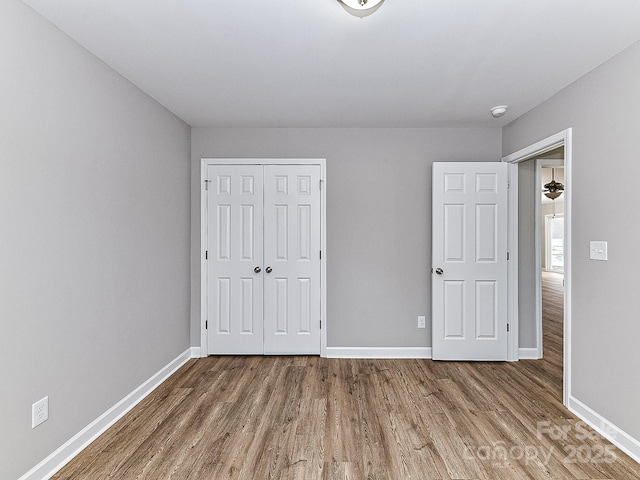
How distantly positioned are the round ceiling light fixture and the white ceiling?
0.25 feet

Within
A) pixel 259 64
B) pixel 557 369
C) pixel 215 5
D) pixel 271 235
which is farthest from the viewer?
pixel 271 235

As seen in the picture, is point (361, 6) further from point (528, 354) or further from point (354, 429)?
point (528, 354)

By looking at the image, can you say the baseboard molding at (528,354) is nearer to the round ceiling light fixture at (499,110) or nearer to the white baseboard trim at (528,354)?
the white baseboard trim at (528,354)

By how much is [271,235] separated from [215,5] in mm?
2339

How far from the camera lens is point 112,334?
250 cm

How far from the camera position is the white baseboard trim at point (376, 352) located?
3.84 metres

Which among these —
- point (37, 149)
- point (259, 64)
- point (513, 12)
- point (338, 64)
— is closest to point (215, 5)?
point (259, 64)

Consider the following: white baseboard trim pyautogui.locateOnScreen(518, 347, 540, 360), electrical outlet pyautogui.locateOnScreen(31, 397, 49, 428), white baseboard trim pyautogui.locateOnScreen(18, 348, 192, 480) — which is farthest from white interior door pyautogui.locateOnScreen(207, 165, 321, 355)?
white baseboard trim pyautogui.locateOnScreen(518, 347, 540, 360)

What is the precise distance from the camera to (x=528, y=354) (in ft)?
12.4

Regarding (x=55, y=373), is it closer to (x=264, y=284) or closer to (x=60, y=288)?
(x=60, y=288)

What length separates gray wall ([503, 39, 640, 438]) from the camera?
216 centimetres

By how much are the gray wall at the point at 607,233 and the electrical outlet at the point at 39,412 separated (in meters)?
3.35

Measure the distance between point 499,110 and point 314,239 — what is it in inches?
84.1

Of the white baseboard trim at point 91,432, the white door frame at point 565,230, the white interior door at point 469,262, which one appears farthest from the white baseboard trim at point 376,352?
the white baseboard trim at point 91,432
